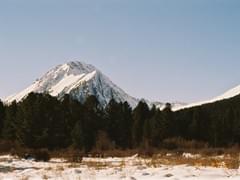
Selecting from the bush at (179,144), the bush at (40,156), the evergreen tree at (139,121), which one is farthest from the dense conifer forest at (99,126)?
the bush at (40,156)

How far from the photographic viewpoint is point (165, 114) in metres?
77.1

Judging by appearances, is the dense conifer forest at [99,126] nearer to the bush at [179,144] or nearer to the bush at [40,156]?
the bush at [179,144]

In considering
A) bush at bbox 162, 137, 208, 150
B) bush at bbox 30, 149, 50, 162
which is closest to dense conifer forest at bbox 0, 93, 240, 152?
bush at bbox 162, 137, 208, 150

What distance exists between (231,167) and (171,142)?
53.9 metres

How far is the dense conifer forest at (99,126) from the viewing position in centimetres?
6294

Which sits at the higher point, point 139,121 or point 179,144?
point 139,121

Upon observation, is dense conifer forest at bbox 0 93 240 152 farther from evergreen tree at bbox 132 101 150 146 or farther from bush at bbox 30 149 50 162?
bush at bbox 30 149 50 162

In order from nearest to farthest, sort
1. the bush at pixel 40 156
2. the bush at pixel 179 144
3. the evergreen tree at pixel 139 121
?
the bush at pixel 40 156
the bush at pixel 179 144
the evergreen tree at pixel 139 121

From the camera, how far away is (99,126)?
2911 inches

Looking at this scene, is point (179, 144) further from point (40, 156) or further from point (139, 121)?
point (40, 156)

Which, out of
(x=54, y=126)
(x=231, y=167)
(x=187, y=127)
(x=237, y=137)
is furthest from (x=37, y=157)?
(x=237, y=137)

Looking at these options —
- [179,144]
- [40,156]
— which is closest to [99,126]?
[179,144]

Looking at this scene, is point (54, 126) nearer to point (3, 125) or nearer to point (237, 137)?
point (3, 125)

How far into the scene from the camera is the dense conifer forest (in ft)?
206
